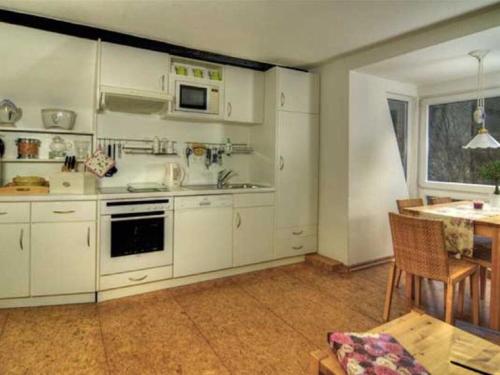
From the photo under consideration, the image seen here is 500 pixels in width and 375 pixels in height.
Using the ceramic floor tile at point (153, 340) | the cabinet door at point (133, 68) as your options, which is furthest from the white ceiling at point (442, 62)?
the ceramic floor tile at point (153, 340)

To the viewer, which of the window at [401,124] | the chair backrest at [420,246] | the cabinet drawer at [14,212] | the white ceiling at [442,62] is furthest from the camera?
the window at [401,124]

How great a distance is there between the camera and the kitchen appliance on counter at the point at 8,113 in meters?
2.72

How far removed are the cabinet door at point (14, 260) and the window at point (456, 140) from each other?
14.4ft

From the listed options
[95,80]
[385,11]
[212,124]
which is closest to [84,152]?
[95,80]

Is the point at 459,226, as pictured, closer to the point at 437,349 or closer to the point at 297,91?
the point at 437,349

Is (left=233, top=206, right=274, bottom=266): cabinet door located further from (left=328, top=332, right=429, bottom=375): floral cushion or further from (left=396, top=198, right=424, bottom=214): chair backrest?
(left=328, top=332, right=429, bottom=375): floral cushion

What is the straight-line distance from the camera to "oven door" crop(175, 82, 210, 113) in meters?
3.26

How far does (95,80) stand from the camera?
302cm

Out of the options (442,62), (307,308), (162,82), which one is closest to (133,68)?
(162,82)

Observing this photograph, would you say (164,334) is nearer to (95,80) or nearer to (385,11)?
(95,80)

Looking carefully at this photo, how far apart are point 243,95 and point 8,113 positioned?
2.24 metres

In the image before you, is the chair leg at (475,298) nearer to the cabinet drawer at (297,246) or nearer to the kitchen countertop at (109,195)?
the cabinet drawer at (297,246)

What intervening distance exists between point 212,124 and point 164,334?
236 centimetres

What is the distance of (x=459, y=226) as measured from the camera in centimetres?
233
